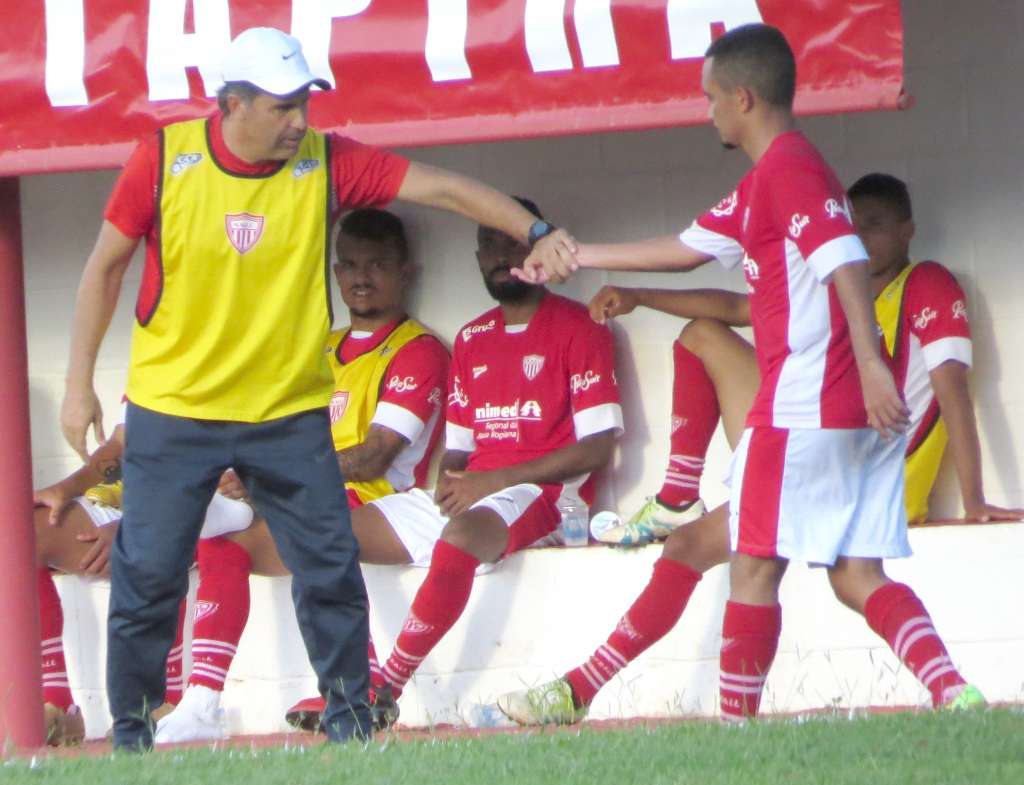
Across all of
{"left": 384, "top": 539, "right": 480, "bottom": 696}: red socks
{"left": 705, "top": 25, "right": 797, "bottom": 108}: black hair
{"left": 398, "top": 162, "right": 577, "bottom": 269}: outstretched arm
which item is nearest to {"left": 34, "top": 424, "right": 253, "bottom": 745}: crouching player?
{"left": 384, "top": 539, "right": 480, "bottom": 696}: red socks

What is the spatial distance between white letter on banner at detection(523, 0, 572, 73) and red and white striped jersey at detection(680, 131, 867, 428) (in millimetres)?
980

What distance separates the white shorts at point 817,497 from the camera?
4559 millimetres

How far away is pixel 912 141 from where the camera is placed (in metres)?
6.70

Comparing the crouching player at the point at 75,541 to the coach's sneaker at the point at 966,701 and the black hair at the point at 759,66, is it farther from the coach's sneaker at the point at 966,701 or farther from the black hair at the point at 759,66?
the coach's sneaker at the point at 966,701

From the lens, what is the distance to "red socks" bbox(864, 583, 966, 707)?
454 centimetres

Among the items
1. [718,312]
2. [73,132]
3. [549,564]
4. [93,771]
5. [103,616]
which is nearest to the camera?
[93,771]

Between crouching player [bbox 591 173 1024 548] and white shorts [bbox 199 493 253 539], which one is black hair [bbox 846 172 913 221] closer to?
crouching player [bbox 591 173 1024 548]

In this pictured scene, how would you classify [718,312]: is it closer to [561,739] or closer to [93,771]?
[561,739]

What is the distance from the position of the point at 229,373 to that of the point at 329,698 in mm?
858

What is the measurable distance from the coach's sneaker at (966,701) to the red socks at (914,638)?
0.01m

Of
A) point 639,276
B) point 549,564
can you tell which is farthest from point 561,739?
point 639,276

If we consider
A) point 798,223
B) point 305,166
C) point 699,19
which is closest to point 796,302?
point 798,223

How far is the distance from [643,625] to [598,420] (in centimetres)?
110

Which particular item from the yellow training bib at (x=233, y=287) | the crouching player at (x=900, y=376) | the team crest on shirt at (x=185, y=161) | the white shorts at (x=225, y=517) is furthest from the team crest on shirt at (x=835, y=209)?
the white shorts at (x=225, y=517)
